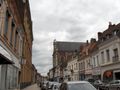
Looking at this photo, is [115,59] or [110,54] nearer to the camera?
[115,59]

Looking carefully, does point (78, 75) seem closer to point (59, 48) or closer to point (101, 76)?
point (101, 76)

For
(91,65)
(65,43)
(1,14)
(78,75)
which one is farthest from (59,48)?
(1,14)

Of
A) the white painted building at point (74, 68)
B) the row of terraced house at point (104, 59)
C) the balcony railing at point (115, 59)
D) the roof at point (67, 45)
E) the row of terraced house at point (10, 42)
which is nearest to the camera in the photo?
the row of terraced house at point (10, 42)

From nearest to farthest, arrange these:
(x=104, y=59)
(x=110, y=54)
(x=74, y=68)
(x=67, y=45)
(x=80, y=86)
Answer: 1. (x=80, y=86)
2. (x=110, y=54)
3. (x=104, y=59)
4. (x=74, y=68)
5. (x=67, y=45)

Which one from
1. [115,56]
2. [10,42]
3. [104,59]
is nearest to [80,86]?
[10,42]

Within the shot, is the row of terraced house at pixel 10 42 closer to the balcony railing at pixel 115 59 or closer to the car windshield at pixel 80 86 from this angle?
→ the car windshield at pixel 80 86

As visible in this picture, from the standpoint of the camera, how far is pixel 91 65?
148 feet

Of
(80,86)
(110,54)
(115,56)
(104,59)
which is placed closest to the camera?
(80,86)

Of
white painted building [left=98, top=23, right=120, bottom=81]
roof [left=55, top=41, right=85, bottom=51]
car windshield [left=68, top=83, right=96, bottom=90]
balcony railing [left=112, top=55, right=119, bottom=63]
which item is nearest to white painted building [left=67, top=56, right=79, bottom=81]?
white painted building [left=98, top=23, right=120, bottom=81]

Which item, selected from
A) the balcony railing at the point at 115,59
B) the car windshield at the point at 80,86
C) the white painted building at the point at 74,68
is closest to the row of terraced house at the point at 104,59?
the balcony railing at the point at 115,59

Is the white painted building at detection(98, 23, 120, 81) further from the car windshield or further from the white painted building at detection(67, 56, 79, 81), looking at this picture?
the car windshield

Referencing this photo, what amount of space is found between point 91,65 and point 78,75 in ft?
42.0

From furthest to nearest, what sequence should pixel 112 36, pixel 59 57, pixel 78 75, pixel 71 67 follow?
pixel 59 57 < pixel 71 67 < pixel 78 75 < pixel 112 36

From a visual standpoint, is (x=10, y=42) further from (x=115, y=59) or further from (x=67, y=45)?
(x=67, y=45)
